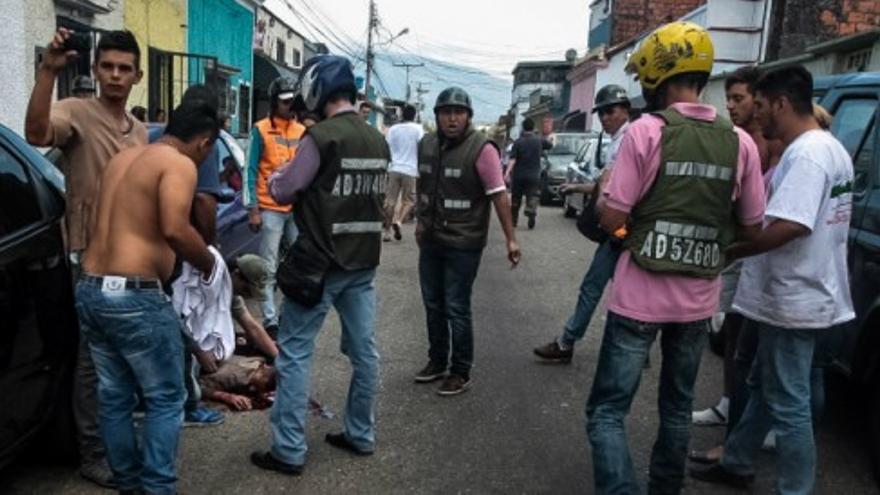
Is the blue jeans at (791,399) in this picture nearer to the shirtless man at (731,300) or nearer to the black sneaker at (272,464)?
the shirtless man at (731,300)

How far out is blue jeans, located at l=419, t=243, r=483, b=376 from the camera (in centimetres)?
497

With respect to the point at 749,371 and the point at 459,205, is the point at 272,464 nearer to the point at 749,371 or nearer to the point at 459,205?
the point at 459,205

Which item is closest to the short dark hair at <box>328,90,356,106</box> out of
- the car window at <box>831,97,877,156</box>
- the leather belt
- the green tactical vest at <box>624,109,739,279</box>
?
the leather belt

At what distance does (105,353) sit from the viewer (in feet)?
10.4

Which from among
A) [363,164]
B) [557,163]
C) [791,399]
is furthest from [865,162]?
[557,163]

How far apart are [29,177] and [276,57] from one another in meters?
24.9

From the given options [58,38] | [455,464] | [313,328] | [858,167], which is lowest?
[455,464]

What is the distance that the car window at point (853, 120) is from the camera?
451 cm

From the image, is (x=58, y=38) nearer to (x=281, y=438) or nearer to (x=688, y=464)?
(x=281, y=438)

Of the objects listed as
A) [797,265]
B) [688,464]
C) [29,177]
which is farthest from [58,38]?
[688,464]

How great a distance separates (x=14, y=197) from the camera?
141 inches

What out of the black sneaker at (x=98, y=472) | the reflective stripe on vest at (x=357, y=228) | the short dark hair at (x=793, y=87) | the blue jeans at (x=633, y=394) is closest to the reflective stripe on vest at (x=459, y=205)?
the reflective stripe on vest at (x=357, y=228)

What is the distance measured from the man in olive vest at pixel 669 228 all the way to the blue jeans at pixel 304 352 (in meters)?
1.31

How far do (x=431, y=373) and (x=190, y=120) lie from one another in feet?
8.67
